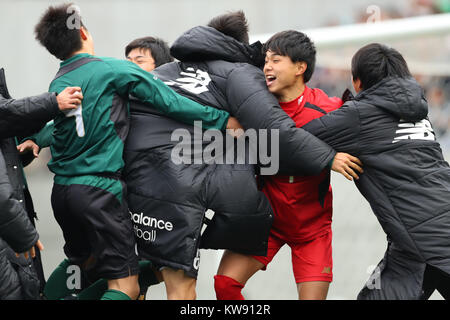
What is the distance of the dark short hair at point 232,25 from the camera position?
347 cm

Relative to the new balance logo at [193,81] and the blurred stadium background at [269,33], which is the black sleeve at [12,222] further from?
the blurred stadium background at [269,33]

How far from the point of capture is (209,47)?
3.35 m

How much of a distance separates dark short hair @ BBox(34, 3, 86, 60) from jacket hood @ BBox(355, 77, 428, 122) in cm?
147

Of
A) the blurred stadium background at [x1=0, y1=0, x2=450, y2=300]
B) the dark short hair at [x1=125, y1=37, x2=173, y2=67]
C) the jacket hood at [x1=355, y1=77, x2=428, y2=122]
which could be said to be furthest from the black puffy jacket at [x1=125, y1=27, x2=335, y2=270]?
the blurred stadium background at [x1=0, y1=0, x2=450, y2=300]

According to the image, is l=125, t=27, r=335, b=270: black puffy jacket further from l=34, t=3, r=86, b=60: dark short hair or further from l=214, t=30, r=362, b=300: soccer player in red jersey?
l=34, t=3, r=86, b=60: dark short hair

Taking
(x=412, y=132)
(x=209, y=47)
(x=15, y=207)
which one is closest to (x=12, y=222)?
(x=15, y=207)

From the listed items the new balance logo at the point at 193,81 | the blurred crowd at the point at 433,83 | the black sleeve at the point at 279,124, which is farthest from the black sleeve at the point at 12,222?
the blurred crowd at the point at 433,83

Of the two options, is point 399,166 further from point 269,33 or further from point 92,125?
point 269,33

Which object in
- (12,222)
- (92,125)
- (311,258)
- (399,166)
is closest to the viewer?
(12,222)

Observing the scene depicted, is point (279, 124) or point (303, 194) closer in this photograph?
point (279, 124)

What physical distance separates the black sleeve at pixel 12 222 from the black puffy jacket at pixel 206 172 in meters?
0.51

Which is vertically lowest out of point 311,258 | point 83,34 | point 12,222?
point 311,258

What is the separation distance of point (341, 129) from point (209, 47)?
79cm
